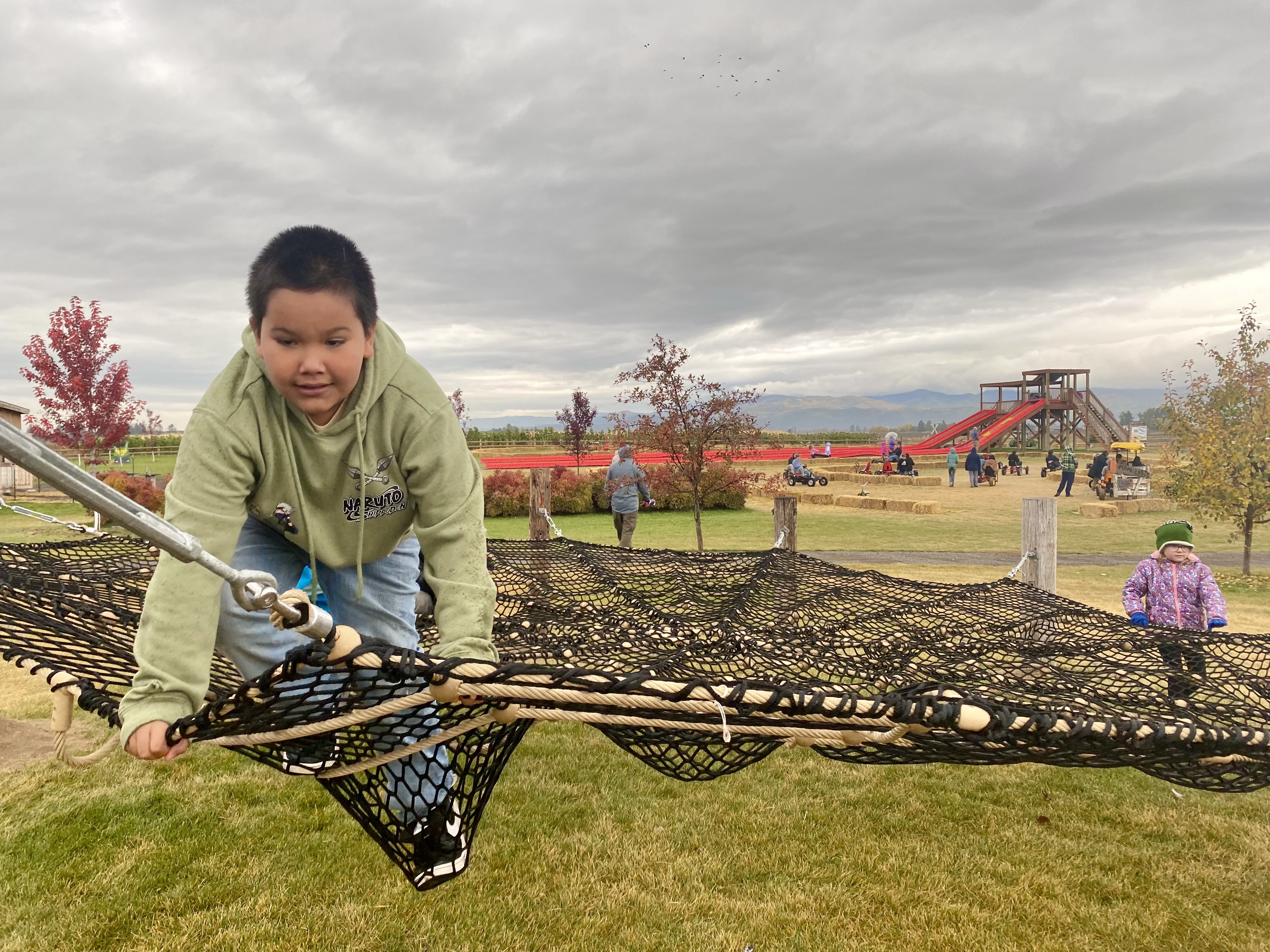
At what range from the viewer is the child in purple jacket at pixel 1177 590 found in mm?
4078

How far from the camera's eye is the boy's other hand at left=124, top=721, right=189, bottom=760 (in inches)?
58.2

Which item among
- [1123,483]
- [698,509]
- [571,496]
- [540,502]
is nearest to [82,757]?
[540,502]

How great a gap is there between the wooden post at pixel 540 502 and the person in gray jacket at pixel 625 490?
7.26 feet

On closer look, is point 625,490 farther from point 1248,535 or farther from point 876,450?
point 876,450

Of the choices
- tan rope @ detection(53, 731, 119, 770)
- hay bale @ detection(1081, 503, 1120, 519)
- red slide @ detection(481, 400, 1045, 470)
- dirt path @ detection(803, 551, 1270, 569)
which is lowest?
dirt path @ detection(803, 551, 1270, 569)

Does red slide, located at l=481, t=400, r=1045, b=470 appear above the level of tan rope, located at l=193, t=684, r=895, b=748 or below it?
above

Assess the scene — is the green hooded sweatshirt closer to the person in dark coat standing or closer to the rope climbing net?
the rope climbing net

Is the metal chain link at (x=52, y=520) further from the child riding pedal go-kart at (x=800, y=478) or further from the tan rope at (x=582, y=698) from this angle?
the child riding pedal go-kart at (x=800, y=478)

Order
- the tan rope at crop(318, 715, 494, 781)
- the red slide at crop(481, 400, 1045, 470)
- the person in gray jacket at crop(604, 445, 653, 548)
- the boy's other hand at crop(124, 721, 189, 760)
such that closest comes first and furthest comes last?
the boy's other hand at crop(124, 721, 189, 760)
the tan rope at crop(318, 715, 494, 781)
the person in gray jacket at crop(604, 445, 653, 548)
the red slide at crop(481, 400, 1045, 470)

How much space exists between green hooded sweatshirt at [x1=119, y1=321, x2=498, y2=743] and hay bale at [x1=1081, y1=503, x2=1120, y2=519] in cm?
1631

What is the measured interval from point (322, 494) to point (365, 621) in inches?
17.6

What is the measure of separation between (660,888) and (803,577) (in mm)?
2459

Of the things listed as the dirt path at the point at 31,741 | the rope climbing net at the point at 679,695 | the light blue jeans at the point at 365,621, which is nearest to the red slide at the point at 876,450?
the dirt path at the point at 31,741

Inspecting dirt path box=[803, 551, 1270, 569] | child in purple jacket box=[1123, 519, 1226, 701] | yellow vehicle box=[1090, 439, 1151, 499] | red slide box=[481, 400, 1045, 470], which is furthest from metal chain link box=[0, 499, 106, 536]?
red slide box=[481, 400, 1045, 470]
